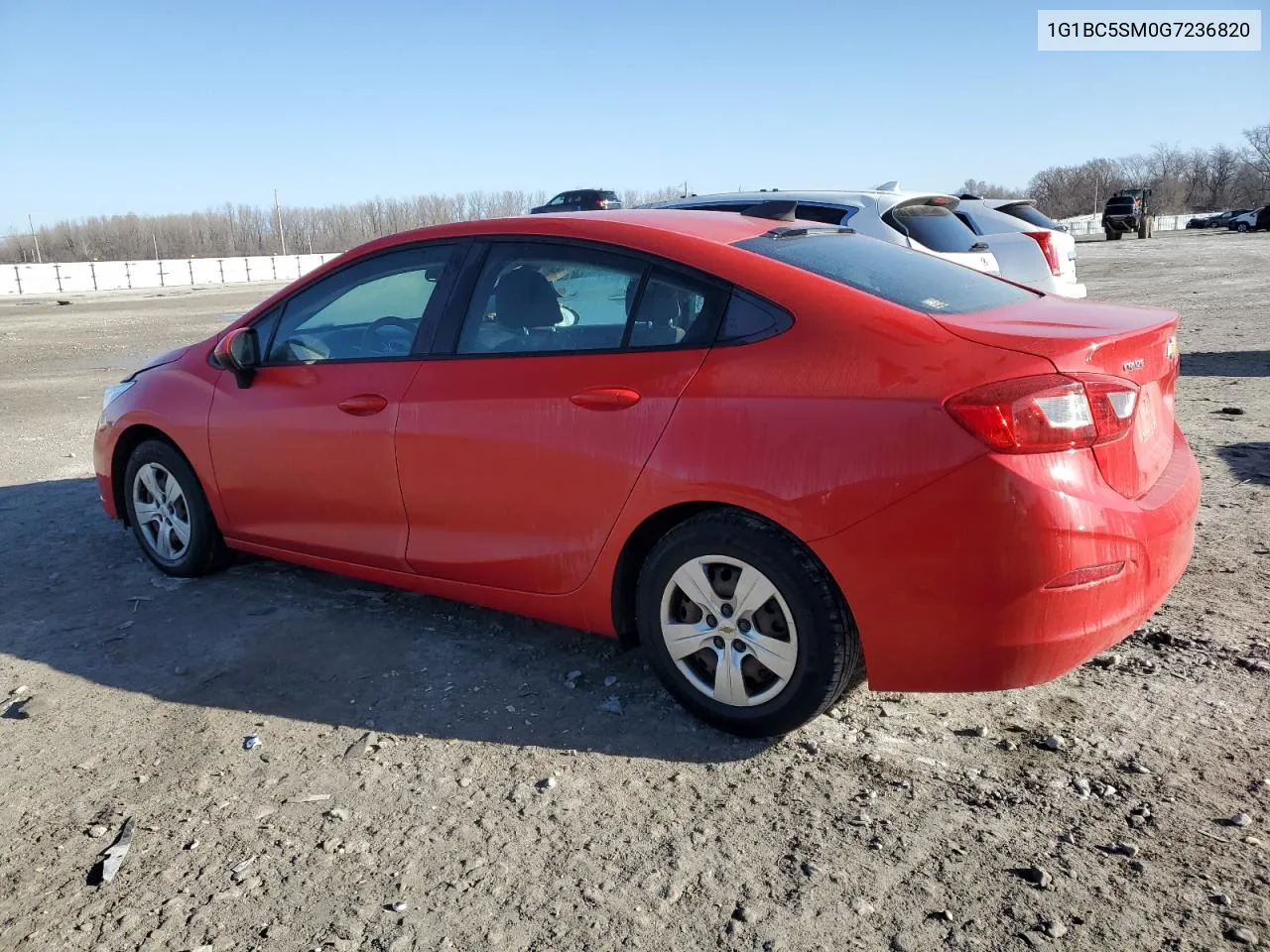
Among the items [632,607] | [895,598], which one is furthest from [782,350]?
[632,607]

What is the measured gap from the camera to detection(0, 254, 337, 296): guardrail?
41.2 metres

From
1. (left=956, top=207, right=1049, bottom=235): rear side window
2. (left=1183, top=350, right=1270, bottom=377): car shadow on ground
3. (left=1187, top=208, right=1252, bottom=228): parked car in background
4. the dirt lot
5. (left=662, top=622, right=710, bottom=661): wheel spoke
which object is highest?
(left=1187, top=208, right=1252, bottom=228): parked car in background

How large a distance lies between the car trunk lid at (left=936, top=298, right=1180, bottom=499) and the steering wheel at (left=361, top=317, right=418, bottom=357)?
206 cm

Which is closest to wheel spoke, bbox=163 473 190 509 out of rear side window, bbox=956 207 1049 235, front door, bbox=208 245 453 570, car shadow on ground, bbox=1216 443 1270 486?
front door, bbox=208 245 453 570

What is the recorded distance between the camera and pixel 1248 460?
6.42 meters

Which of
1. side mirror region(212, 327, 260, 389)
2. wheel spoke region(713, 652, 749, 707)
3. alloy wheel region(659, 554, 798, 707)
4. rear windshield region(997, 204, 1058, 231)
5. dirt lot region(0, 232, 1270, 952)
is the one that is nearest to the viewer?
dirt lot region(0, 232, 1270, 952)

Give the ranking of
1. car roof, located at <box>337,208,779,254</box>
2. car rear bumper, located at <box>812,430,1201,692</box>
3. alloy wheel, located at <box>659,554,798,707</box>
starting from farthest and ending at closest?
1. car roof, located at <box>337,208,779,254</box>
2. alloy wheel, located at <box>659,554,798,707</box>
3. car rear bumper, located at <box>812,430,1201,692</box>

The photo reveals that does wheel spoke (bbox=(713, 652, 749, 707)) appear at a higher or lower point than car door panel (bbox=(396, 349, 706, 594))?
lower

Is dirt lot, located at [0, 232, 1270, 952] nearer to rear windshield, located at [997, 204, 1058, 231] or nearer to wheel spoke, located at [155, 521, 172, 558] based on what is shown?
wheel spoke, located at [155, 521, 172, 558]

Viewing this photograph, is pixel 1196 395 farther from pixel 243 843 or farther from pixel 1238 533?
pixel 243 843

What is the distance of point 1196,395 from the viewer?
28.4ft

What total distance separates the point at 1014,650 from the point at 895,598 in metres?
0.34

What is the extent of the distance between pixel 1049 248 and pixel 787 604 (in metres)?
8.30

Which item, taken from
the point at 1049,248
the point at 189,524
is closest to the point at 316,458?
the point at 189,524
